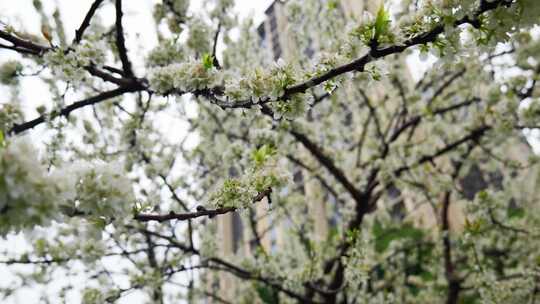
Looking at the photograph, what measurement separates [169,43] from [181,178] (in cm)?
274

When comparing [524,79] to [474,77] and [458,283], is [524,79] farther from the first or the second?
[458,283]

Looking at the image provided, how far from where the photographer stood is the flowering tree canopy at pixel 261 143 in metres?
1.68

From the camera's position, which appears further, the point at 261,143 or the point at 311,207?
the point at 311,207

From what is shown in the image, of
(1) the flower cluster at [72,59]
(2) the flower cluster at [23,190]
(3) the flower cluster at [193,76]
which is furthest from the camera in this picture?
(1) the flower cluster at [72,59]

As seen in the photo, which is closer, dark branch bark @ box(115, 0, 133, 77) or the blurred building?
dark branch bark @ box(115, 0, 133, 77)

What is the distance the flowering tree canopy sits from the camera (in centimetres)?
168

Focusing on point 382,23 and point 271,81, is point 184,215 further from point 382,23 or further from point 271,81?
point 382,23

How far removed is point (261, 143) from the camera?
421 centimetres

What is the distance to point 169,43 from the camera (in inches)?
156

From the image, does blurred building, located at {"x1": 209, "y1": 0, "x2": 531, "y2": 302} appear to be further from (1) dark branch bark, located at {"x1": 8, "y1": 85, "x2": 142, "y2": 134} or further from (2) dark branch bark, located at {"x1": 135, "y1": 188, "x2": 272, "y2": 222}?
(1) dark branch bark, located at {"x1": 8, "y1": 85, "x2": 142, "y2": 134}

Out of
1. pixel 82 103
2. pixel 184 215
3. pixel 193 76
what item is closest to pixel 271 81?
pixel 193 76

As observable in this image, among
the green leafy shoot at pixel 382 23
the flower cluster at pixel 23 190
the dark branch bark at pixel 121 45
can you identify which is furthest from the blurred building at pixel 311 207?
the flower cluster at pixel 23 190

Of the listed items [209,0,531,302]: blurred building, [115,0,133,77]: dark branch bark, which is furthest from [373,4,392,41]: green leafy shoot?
[115,0,133,77]: dark branch bark

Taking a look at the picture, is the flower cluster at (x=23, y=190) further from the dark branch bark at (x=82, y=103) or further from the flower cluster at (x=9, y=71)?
the flower cluster at (x=9, y=71)
